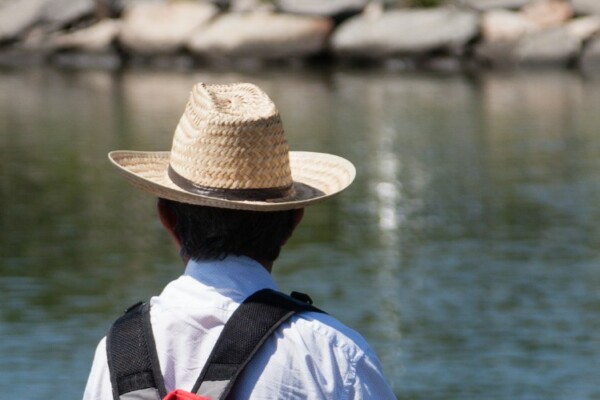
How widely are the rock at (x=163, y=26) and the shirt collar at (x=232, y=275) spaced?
19.7 meters

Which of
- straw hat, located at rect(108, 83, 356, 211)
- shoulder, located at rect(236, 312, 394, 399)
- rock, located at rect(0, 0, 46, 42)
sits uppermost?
straw hat, located at rect(108, 83, 356, 211)

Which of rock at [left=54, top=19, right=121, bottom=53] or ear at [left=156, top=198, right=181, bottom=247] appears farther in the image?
rock at [left=54, top=19, right=121, bottom=53]

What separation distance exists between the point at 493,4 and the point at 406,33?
147 cm

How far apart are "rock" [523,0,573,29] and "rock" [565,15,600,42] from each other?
398 millimetres

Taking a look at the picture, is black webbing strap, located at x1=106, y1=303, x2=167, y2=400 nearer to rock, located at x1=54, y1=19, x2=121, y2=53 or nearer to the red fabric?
the red fabric

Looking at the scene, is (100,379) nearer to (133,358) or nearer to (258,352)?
(133,358)

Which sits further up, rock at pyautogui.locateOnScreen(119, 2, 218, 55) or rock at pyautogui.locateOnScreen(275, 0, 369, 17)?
rock at pyautogui.locateOnScreen(275, 0, 369, 17)

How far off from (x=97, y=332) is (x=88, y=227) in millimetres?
2700

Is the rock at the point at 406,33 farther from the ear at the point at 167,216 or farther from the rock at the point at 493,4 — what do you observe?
the ear at the point at 167,216

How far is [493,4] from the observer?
69.3 feet

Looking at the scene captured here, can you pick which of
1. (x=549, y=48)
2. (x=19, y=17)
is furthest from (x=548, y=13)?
(x=19, y=17)

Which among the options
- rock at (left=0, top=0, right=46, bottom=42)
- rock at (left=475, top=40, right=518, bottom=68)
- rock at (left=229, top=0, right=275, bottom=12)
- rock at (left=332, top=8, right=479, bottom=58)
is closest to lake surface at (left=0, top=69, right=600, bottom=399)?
rock at (left=475, top=40, right=518, bottom=68)

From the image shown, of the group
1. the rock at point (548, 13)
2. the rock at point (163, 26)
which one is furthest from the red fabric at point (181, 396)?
the rock at point (163, 26)

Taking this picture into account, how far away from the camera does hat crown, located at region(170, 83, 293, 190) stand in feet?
6.64
